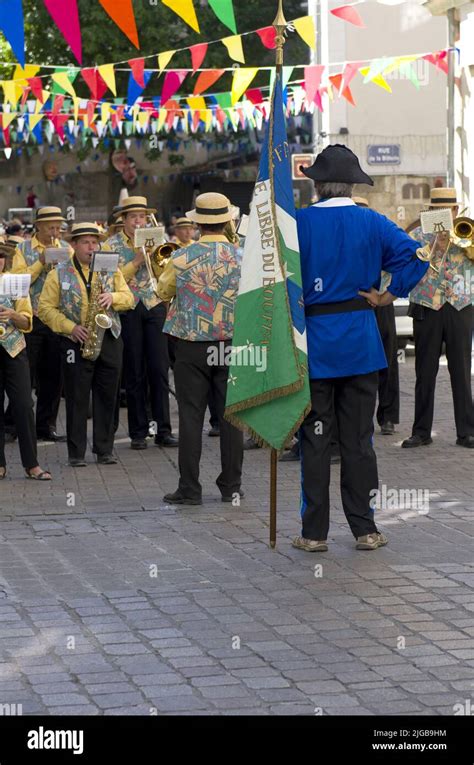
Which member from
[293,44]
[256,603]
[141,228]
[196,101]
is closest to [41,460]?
[141,228]

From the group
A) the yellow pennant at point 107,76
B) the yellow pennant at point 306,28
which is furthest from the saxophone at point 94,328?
the yellow pennant at point 107,76

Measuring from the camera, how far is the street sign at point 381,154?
31.1 meters

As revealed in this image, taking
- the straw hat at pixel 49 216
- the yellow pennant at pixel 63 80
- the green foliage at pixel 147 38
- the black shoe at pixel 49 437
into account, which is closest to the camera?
the black shoe at pixel 49 437

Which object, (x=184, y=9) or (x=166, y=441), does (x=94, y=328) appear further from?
(x=184, y=9)

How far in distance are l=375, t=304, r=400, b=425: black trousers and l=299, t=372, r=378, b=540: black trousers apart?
4.59 m

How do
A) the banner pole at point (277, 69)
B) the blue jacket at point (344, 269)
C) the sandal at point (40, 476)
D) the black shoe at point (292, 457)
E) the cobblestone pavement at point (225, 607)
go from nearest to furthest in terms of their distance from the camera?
the cobblestone pavement at point (225, 607)
the banner pole at point (277, 69)
the blue jacket at point (344, 269)
the sandal at point (40, 476)
the black shoe at point (292, 457)

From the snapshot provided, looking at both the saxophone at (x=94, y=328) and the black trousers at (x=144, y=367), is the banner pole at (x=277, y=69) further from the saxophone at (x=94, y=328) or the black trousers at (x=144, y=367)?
the black trousers at (x=144, y=367)

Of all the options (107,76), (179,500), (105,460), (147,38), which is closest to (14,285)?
(105,460)

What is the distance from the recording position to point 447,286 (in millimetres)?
12055

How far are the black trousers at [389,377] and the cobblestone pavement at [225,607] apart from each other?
2371mm

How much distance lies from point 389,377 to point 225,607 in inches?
246

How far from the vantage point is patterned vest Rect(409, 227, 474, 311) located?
12039 mm

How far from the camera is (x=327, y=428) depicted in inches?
322

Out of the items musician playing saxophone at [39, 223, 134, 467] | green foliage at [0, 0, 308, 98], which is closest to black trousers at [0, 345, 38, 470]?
musician playing saxophone at [39, 223, 134, 467]
